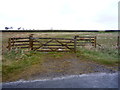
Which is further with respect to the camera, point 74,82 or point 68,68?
point 68,68

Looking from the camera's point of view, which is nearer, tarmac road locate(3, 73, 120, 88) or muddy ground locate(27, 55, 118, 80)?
tarmac road locate(3, 73, 120, 88)

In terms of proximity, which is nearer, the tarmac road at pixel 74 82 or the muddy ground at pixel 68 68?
the tarmac road at pixel 74 82

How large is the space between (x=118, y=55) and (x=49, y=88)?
396 inches

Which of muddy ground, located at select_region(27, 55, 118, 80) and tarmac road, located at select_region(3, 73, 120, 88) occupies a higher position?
muddy ground, located at select_region(27, 55, 118, 80)

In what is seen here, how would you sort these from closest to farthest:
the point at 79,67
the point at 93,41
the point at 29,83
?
the point at 29,83 → the point at 79,67 → the point at 93,41

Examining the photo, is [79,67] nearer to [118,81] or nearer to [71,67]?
[71,67]

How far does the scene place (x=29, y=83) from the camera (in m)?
8.03

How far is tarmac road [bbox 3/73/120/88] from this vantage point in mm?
7555

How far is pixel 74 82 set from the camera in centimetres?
802

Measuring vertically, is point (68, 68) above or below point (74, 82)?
above

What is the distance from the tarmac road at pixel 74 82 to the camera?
7.55 meters

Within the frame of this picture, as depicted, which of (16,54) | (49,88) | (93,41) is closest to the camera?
(49,88)

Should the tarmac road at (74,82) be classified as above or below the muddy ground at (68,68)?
below

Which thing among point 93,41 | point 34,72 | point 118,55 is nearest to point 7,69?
point 34,72
